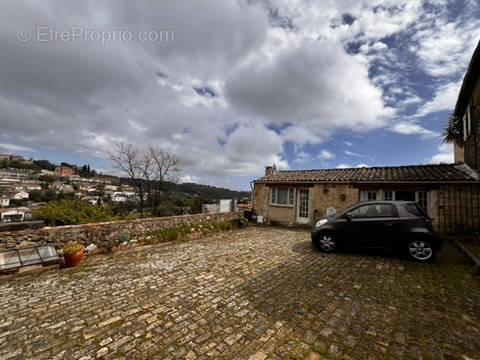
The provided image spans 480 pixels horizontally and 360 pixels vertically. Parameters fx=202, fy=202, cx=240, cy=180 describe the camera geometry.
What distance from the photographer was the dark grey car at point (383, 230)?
17.9 feet

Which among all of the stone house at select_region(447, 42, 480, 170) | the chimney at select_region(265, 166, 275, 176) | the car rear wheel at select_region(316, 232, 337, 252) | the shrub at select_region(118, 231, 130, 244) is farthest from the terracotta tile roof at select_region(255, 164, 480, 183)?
the shrub at select_region(118, 231, 130, 244)

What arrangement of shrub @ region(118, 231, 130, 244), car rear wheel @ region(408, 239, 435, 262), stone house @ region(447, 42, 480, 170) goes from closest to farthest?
car rear wheel @ region(408, 239, 435, 262)
shrub @ region(118, 231, 130, 244)
stone house @ region(447, 42, 480, 170)

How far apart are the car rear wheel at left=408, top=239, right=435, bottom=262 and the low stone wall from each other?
26.9ft

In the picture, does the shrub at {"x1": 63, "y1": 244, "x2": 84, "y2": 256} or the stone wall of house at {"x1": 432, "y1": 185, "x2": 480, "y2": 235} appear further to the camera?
the stone wall of house at {"x1": 432, "y1": 185, "x2": 480, "y2": 235}

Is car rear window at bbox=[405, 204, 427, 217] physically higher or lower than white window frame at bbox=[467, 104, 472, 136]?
lower

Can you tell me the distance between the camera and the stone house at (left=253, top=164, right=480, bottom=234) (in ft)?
26.8

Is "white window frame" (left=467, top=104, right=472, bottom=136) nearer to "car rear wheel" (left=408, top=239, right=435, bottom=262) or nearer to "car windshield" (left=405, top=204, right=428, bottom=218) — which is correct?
"car windshield" (left=405, top=204, right=428, bottom=218)

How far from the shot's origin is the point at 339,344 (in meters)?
2.43

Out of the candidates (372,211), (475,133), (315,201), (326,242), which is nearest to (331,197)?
(315,201)

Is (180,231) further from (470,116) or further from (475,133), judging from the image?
(470,116)

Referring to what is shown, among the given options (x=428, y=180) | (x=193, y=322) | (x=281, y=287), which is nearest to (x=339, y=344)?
(x=281, y=287)

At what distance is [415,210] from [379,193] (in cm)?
474

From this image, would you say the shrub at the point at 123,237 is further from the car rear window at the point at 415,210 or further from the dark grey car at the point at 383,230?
the car rear window at the point at 415,210

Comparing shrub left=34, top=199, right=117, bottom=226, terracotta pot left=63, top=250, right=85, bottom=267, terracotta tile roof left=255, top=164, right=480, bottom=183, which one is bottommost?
terracotta pot left=63, top=250, right=85, bottom=267
